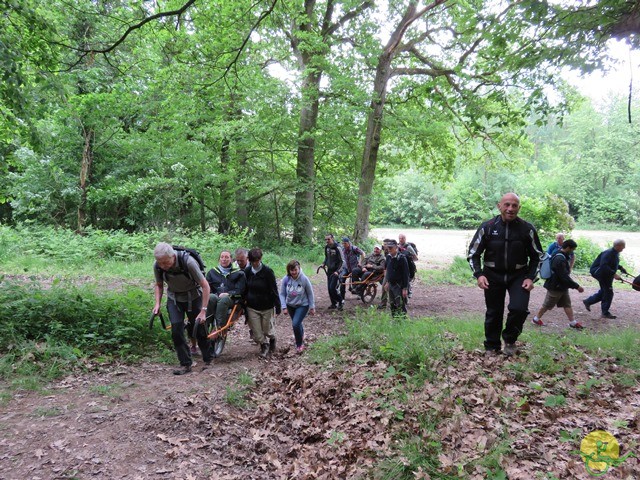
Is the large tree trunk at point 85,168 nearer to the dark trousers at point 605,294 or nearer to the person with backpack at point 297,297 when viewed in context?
the person with backpack at point 297,297

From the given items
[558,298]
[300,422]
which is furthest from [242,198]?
[300,422]

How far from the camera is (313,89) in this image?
53.0 ft

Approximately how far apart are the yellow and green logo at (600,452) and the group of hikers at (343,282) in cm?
178

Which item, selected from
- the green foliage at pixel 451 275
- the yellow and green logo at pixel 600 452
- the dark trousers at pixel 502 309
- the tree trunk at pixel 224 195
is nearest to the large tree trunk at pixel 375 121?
the green foliage at pixel 451 275

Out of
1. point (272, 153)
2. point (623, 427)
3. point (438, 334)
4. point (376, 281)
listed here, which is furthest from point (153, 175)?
point (623, 427)

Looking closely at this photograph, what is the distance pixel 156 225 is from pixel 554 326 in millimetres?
16933

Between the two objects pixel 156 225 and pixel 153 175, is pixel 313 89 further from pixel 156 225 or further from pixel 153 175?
pixel 156 225

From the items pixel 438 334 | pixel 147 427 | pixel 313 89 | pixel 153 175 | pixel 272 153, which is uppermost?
pixel 313 89

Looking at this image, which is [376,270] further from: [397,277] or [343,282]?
[397,277]

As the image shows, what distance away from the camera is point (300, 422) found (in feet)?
15.7

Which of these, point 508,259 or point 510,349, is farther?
point 510,349

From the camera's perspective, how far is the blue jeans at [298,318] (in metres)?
7.23

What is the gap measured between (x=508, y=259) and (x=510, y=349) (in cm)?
126

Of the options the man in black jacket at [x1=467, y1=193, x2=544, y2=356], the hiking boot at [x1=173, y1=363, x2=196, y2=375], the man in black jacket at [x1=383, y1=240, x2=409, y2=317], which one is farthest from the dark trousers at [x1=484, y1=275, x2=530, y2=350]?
the hiking boot at [x1=173, y1=363, x2=196, y2=375]
